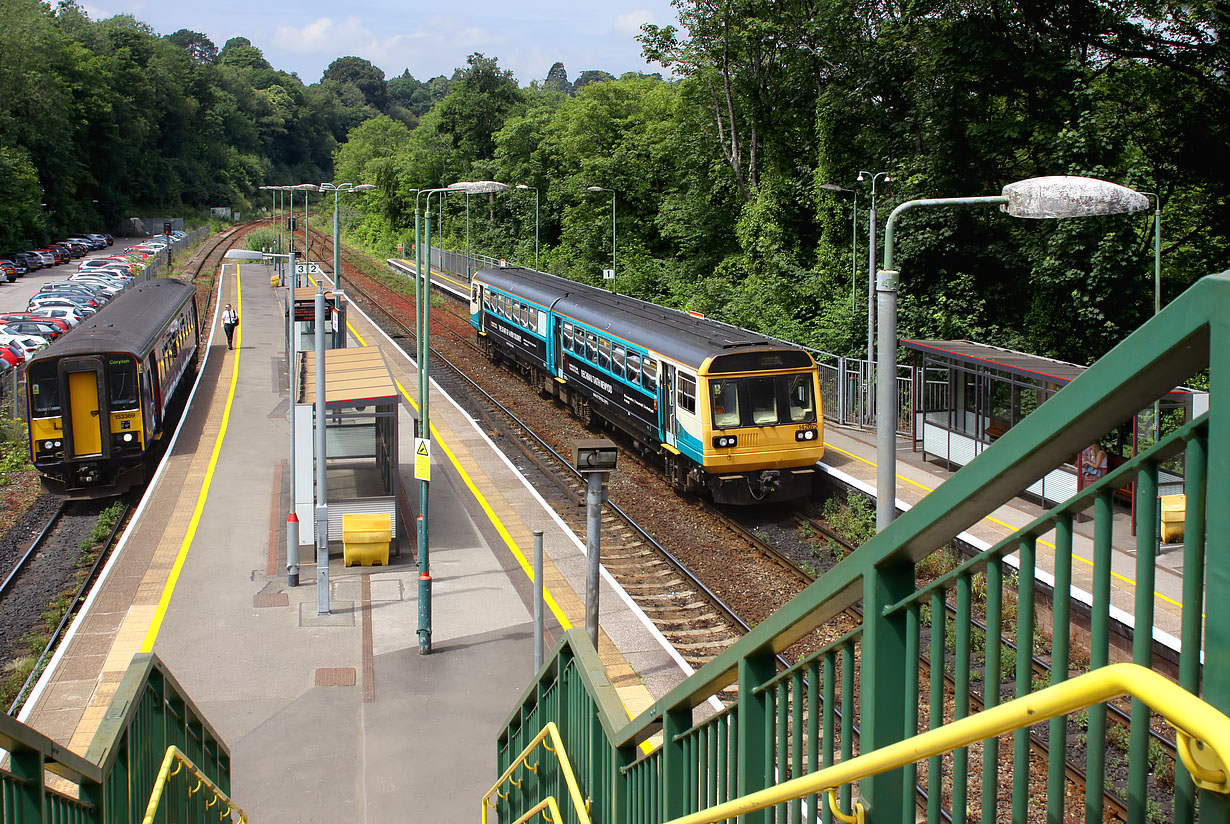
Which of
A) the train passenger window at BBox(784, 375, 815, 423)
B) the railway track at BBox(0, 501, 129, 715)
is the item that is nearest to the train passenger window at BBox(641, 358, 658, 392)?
the train passenger window at BBox(784, 375, 815, 423)

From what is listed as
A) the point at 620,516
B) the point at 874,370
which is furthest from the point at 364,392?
the point at 874,370

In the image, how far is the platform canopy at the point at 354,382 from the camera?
57.5ft

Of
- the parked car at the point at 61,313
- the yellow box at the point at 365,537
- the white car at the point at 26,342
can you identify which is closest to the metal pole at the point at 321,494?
the yellow box at the point at 365,537

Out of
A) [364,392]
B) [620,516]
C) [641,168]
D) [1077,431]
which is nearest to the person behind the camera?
[1077,431]

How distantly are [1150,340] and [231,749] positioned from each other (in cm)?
1110

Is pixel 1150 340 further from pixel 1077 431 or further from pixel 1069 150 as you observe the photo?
pixel 1069 150

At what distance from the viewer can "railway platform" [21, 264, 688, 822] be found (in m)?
10.8

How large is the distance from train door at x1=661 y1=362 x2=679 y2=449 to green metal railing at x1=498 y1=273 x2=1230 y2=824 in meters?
16.3

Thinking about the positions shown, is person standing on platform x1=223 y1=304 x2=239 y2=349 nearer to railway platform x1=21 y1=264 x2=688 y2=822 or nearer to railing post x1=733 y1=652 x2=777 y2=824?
railway platform x1=21 y1=264 x2=688 y2=822

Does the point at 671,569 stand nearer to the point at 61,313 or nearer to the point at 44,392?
the point at 44,392

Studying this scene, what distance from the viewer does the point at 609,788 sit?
4.83m

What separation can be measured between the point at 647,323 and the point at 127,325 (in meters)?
11.9

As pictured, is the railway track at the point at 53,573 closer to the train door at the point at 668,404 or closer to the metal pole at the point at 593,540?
the metal pole at the point at 593,540

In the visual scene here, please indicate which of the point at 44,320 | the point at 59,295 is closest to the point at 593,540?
the point at 44,320
